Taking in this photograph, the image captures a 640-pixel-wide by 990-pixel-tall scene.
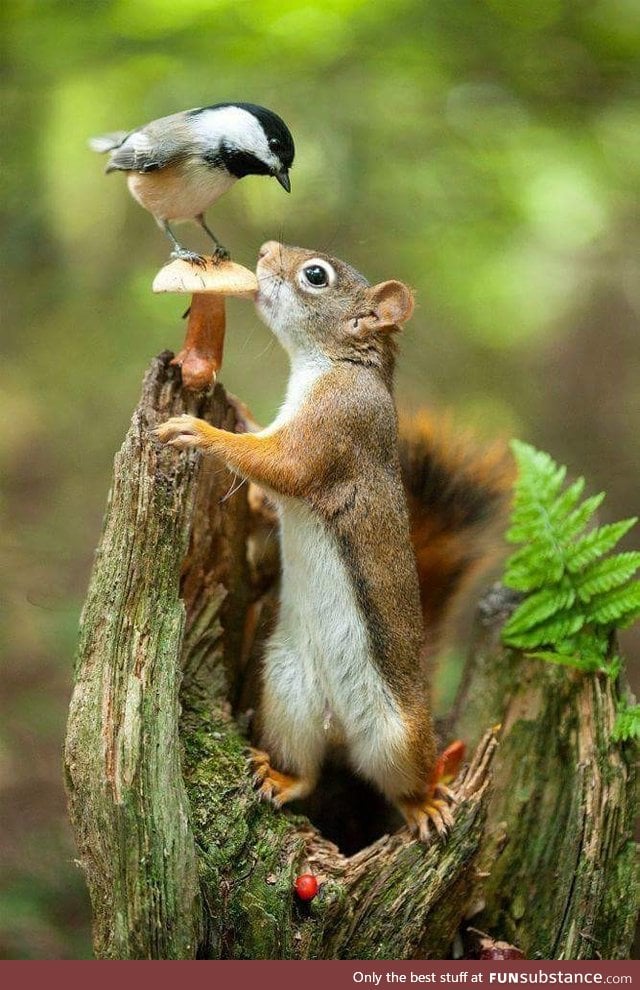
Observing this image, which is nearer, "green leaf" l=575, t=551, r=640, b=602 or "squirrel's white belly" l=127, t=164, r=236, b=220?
"squirrel's white belly" l=127, t=164, r=236, b=220

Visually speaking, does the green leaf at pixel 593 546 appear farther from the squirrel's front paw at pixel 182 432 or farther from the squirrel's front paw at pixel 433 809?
the squirrel's front paw at pixel 182 432

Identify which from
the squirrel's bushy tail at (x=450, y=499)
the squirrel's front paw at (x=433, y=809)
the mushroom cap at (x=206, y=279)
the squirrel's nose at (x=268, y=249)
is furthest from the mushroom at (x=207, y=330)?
the squirrel's front paw at (x=433, y=809)

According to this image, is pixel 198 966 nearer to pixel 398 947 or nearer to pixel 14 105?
pixel 398 947

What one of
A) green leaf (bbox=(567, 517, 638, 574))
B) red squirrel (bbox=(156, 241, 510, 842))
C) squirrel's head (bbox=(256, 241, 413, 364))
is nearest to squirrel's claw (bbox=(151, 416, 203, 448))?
red squirrel (bbox=(156, 241, 510, 842))

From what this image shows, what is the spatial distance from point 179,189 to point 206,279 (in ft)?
0.62

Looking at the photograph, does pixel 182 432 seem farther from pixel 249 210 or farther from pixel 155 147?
pixel 249 210

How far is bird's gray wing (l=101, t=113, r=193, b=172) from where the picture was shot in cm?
181

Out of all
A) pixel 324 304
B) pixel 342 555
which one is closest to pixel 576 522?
pixel 342 555

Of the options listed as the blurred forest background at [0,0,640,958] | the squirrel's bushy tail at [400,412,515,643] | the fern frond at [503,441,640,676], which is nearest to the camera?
the fern frond at [503,441,640,676]

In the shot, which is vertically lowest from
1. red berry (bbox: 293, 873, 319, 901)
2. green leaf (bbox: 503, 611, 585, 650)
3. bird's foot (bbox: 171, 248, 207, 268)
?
red berry (bbox: 293, 873, 319, 901)

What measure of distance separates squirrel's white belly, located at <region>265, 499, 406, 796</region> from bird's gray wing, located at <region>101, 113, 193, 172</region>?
0.80 m

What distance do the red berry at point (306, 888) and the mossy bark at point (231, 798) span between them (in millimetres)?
20

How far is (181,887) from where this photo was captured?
1849 mm

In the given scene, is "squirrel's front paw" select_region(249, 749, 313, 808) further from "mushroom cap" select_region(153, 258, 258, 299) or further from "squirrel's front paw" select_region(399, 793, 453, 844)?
"mushroom cap" select_region(153, 258, 258, 299)
